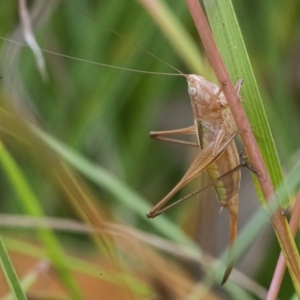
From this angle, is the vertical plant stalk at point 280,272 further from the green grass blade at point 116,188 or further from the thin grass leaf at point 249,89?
the green grass blade at point 116,188

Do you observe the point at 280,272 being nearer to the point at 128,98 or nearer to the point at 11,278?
the point at 11,278

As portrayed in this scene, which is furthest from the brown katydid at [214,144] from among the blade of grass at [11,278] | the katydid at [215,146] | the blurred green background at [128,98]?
the blade of grass at [11,278]

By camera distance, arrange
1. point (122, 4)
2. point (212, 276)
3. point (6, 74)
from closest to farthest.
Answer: point (212, 276), point (6, 74), point (122, 4)

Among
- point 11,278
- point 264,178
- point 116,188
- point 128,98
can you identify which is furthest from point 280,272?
point 128,98

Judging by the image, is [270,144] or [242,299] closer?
[270,144]

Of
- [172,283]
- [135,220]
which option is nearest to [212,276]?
[172,283]

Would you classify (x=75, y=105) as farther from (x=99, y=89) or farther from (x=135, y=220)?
(x=135, y=220)

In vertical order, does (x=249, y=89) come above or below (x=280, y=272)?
above
